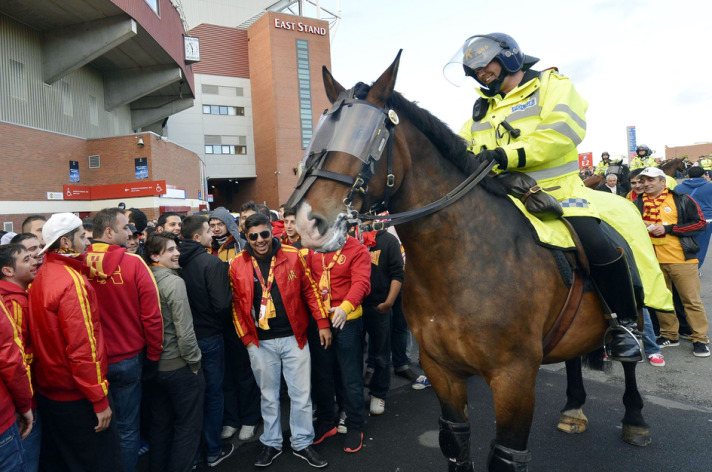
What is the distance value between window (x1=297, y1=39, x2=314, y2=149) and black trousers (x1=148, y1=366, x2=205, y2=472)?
42578 millimetres

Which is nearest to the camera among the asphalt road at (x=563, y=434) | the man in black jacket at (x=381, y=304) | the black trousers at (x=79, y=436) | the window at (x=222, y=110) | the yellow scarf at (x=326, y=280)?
the black trousers at (x=79, y=436)

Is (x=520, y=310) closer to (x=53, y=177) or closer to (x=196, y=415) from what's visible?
(x=196, y=415)

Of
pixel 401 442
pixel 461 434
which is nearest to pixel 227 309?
pixel 401 442

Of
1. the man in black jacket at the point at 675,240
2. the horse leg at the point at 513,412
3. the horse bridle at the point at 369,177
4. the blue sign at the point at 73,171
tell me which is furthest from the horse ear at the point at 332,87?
the blue sign at the point at 73,171

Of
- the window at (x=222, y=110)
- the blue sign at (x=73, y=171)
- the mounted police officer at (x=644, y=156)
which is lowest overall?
the mounted police officer at (x=644, y=156)

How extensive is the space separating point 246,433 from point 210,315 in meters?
1.40

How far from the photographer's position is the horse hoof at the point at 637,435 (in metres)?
3.67

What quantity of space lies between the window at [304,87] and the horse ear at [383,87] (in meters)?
43.6

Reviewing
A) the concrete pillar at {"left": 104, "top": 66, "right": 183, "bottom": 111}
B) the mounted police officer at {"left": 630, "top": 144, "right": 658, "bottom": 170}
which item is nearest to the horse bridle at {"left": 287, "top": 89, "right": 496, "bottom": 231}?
the mounted police officer at {"left": 630, "top": 144, "right": 658, "bottom": 170}

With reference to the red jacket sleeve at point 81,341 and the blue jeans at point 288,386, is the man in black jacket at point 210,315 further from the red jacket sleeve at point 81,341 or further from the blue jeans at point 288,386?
the red jacket sleeve at point 81,341

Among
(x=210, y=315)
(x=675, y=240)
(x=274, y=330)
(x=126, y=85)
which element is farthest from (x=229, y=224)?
(x=126, y=85)

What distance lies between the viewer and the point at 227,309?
404 cm

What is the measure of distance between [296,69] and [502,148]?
45.9 meters

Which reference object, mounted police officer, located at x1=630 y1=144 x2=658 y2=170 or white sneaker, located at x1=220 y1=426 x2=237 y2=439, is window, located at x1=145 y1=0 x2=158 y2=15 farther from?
white sneaker, located at x1=220 y1=426 x2=237 y2=439
